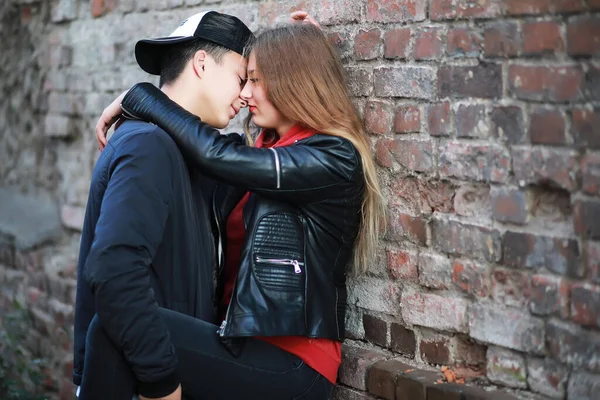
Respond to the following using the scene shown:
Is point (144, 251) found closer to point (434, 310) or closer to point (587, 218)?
point (434, 310)

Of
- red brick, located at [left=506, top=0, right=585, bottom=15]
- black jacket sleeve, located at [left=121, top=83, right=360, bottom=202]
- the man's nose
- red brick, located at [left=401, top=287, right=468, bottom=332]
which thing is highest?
red brick, located at [left=506, top=0, right=585, bottom=15]

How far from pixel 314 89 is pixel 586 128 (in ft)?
3.07

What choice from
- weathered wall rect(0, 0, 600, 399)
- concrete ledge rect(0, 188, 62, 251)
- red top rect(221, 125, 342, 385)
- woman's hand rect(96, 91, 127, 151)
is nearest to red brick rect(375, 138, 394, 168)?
weathered wall rect(0, 0, 600, 399)

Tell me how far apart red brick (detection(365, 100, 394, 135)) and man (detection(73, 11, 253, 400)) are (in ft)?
1.63

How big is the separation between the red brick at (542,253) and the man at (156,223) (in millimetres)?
1024

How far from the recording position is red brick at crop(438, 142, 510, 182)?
235 centimetres

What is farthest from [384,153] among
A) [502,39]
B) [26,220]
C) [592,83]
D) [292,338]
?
[26,220]

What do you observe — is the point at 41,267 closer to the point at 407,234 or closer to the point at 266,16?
the point at 266,16

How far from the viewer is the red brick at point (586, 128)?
2080mm

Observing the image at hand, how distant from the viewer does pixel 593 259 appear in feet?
6.97

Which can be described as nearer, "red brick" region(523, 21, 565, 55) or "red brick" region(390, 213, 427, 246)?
"red brick" region(523, 21, 565, 55)

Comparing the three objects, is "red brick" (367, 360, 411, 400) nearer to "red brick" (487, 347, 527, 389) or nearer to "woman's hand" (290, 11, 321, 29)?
"red brick" (487, 347, 527, 389)

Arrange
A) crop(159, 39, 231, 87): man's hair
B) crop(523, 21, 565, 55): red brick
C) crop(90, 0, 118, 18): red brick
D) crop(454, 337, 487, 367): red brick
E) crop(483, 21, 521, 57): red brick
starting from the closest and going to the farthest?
crop(523, 21, 565, 55): red brick
crop(483, 21, 521, 57): red brick
crop(454, 337, 487, 367): red brick
crop(159, 39, 231, 87): man's hair
crop(90, 0, 118, 18): red brick

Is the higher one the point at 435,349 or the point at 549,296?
the point at 549,296
